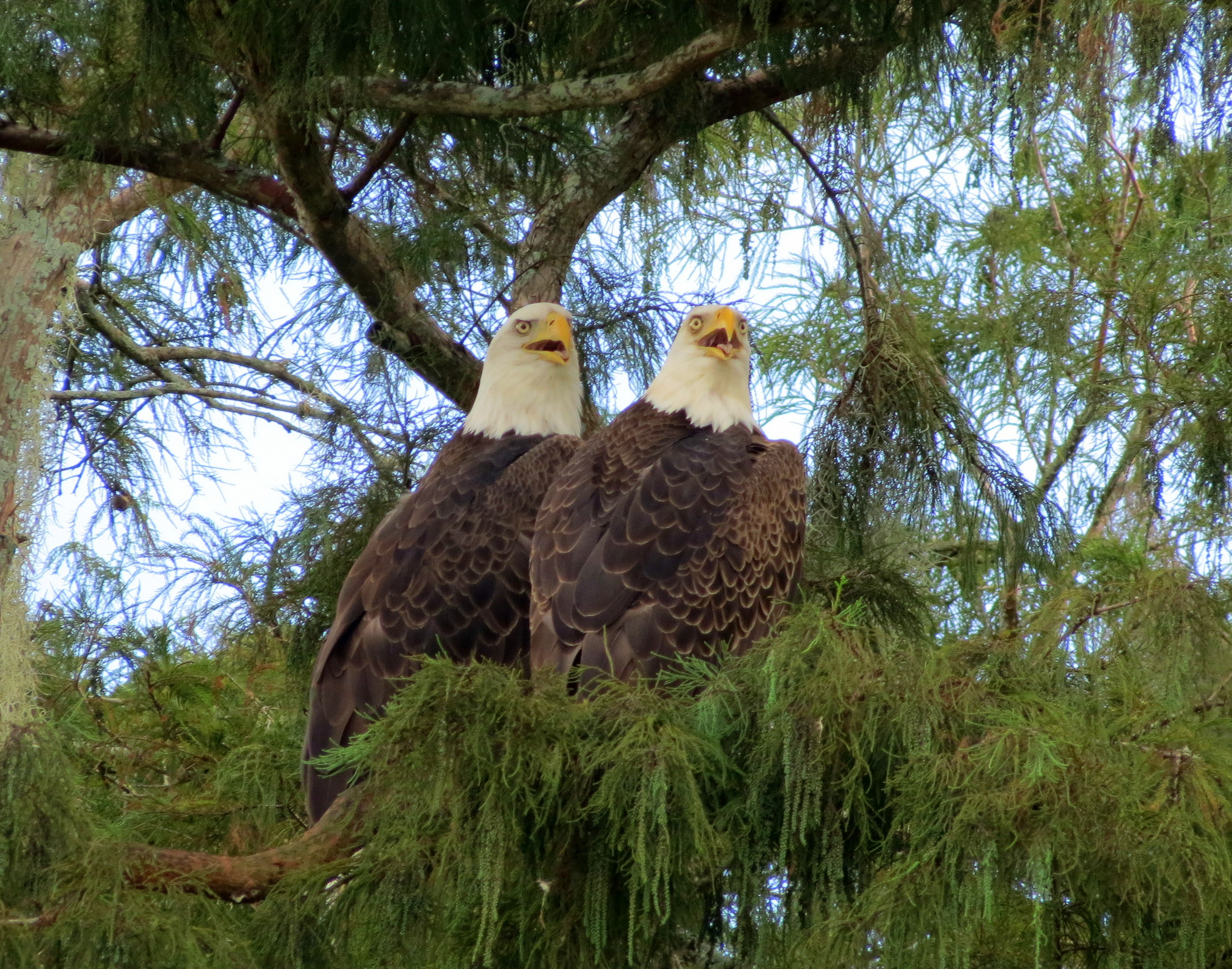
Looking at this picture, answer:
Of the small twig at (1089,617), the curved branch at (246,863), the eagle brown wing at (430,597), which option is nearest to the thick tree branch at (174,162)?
the eagle brown wing at (430,597)

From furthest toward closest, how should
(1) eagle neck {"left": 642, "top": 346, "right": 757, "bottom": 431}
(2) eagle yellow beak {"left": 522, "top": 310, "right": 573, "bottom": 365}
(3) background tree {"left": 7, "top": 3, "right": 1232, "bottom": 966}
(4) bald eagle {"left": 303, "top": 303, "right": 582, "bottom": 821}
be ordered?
(2) eagle yellow beak {"left": 522, "top": 310, "right": 573, "bottom": 365} → (1) eagle neck {"left": 642, "top": 346, "right": 757, "bottom": 431} → (4) bald eagle {"left": 303, "top": 303, "right": 582, "bottom": 821} → (3) background tree {"left": 7, "top": 3, "right": 1232, "bottom": 966}

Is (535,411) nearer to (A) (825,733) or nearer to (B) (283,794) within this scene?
(B) (283,794)

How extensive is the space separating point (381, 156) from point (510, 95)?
58 centimetres

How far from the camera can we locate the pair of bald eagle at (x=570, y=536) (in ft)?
15.0

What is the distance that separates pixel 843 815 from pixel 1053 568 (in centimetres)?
202

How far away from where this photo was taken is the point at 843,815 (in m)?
3.34

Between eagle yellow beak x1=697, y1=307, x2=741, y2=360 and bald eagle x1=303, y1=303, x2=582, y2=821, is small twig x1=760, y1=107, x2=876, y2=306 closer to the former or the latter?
eagle yellow beak x1=697, y1=307, x2=741, y2=360

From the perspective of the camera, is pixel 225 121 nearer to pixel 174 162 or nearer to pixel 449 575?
pixel 174 162

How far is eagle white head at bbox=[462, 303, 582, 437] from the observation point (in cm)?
540

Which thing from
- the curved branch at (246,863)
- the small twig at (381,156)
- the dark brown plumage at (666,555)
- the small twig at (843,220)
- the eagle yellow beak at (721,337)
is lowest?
the curved branch at (246,863)

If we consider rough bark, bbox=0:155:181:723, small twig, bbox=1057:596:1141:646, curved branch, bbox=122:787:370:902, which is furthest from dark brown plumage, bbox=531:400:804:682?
rough bark, bbox=0:155:181:723

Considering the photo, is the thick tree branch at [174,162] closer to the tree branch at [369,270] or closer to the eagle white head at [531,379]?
the tree branch at [369,270]

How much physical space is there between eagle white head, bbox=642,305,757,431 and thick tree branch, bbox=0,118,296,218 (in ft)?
4.54

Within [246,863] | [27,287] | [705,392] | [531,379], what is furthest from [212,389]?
[246,863]
